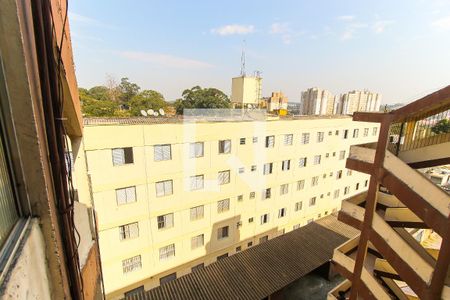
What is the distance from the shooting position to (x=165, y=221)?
1322 cm

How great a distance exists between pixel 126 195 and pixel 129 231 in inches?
80.4

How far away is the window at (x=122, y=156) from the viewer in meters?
10.9

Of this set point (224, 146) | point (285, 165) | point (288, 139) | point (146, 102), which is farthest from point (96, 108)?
point (285, 165)

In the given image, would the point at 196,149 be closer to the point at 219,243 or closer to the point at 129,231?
the point at 129,231

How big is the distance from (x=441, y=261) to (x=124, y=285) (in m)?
13.8

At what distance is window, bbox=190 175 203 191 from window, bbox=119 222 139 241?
11.7ft

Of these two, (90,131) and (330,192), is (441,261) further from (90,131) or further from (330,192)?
(330,192)

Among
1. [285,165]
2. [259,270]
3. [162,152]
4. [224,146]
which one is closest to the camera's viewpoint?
[259,270]

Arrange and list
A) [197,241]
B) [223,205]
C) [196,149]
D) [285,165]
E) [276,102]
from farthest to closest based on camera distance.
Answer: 1. [276,102]
2. [285,165]
3. [223,205]
4. [197,241]
5. [196,149]

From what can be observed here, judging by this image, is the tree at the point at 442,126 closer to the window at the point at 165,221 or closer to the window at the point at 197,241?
the window at the point at 165,221

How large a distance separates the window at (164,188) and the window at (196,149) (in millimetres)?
1891

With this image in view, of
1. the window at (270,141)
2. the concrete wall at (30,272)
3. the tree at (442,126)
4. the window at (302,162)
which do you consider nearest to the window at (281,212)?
the window at (302,162)

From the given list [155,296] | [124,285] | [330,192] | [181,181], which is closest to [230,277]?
[155,296]

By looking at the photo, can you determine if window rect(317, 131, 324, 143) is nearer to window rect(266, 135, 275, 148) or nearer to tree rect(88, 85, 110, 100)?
window rect(266, 135, 275, 148)
